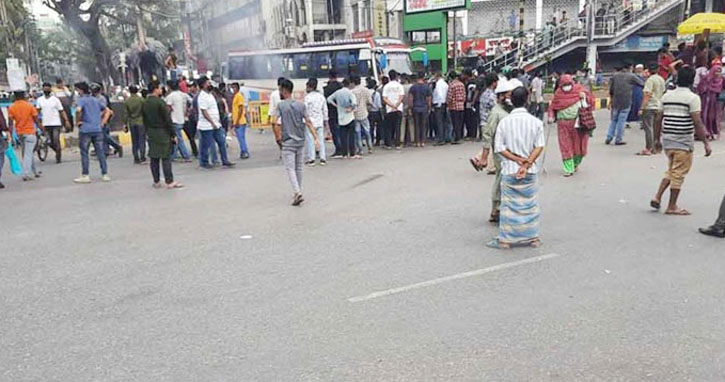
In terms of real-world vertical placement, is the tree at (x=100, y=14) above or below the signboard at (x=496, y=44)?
above

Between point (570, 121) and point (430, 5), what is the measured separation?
2475cm

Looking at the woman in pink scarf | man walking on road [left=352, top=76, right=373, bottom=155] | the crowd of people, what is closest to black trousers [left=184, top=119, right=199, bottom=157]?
the crowd of people

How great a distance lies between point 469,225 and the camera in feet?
21.6

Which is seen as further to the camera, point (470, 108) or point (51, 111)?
point (470, 108)

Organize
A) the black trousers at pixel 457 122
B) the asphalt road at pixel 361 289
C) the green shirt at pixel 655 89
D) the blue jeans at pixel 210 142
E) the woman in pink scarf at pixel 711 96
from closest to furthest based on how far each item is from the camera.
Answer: the asphalt road at pixel 361 289 → the green shirt at pixel 655 89 → the blue jeans at pixel 210 142 → the woman in pink scarf at pixel 711 96 → the black trousers at pixel 457 122

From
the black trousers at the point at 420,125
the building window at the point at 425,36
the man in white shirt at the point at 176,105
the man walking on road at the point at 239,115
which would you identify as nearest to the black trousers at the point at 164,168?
the man in white shirt at the point at 176,105

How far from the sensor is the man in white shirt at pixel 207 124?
10.7m

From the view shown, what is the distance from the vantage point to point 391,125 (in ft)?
43.8

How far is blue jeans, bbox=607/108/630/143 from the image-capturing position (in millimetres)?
12039

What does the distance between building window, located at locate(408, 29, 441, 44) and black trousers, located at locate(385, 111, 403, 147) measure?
2241 cm

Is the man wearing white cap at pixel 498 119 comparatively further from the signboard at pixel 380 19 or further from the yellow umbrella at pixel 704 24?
the signboard at pixel 380 19

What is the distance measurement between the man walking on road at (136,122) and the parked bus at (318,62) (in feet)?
30.6

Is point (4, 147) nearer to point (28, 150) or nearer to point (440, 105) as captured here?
point (28, 150)

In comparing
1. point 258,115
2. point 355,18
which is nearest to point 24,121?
point 258,115
